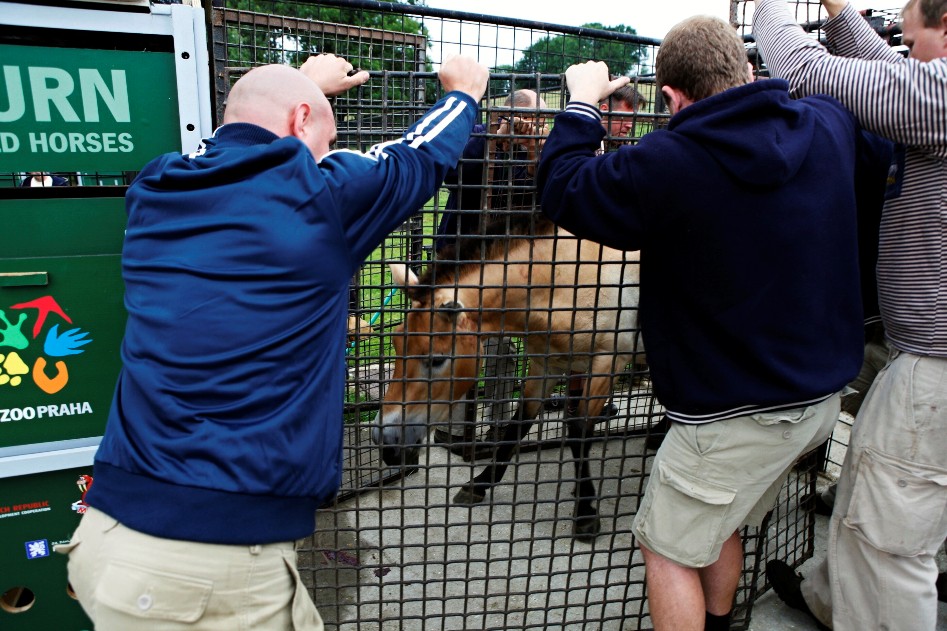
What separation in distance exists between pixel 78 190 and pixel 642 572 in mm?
3184

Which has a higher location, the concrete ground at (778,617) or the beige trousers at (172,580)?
the beige trousers at (172,580)

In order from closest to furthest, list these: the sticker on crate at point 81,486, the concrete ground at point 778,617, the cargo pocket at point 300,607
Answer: the cargo pocket at point 300,607 → the sticker on crate at point 81,486 → the concrete ground at point 778,617

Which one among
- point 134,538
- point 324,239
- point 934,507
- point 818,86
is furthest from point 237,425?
point 934,507

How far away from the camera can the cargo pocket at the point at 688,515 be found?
221 cm

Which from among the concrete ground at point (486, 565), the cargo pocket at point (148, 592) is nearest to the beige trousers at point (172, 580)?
the cargo pocket at point (148, 592)

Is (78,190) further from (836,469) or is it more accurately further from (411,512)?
(836,469)

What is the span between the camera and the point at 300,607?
1812 mm

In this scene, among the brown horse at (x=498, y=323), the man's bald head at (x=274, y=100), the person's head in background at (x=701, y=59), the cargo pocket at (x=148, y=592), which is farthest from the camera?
the brown horse at (x=498, y=323)

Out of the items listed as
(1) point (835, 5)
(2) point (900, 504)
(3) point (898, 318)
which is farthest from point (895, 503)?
(1) point (835, 5)

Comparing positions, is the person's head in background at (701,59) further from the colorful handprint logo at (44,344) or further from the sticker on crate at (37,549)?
the sticker on crate at (37,549)

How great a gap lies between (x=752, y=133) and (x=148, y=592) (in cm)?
194

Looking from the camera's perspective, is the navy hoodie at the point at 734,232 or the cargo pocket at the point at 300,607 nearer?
the cargo pocket at the point at 300,607

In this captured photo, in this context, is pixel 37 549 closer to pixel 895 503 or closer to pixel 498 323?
pixel 498 323

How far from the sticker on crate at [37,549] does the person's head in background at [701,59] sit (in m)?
2.60
